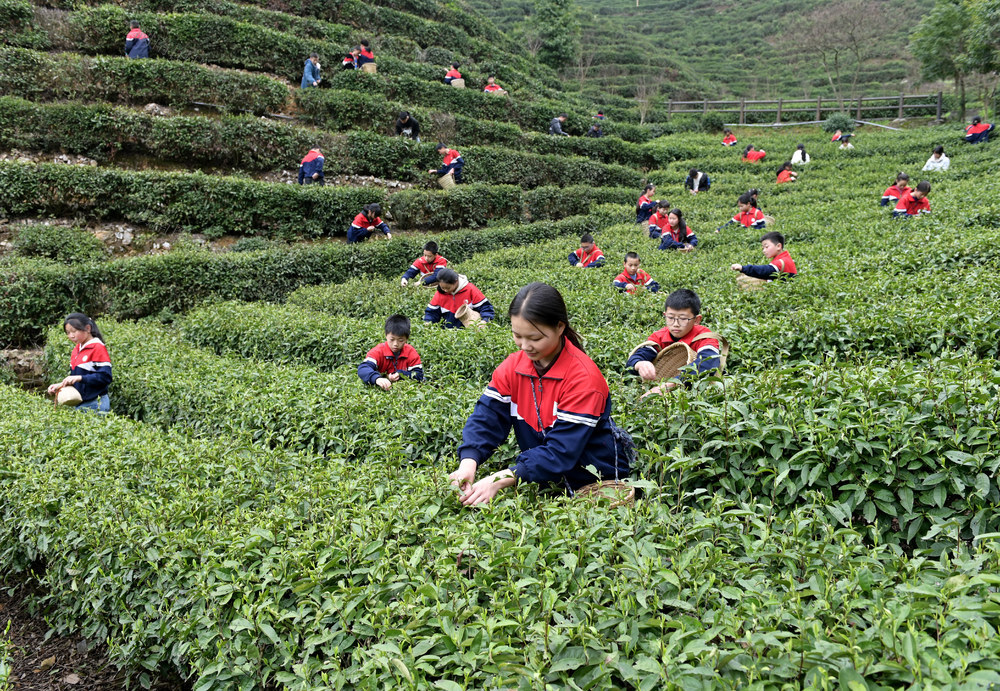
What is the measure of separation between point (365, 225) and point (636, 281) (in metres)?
6.96

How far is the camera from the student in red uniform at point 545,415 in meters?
3.05

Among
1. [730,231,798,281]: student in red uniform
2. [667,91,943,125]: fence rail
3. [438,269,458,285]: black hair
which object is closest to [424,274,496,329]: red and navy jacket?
[438,269,458,285]: black hair

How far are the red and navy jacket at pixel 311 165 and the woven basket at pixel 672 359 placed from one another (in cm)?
1314

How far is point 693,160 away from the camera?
27.4 metres

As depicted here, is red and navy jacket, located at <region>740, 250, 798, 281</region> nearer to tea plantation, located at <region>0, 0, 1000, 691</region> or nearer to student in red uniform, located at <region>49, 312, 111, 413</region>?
tea plantation, located at <region>0, 0, 1000, 691</region>

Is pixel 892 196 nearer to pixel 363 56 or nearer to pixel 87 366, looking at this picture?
pixel 87 366

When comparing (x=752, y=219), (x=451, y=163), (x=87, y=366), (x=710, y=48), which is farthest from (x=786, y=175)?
(x=710, y=48)

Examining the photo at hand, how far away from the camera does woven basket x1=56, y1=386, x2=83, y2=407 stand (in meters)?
6.68

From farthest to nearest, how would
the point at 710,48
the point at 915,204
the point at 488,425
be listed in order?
1. the point at 710,48
2. the point at 915,204
3. the point at 488,425

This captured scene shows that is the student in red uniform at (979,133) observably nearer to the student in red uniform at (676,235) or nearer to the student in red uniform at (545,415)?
the student in red uniform at (676,235)

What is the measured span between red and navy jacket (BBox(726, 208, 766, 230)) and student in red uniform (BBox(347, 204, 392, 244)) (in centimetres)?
820

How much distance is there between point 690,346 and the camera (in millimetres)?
4855

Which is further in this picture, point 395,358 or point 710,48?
point 710,48

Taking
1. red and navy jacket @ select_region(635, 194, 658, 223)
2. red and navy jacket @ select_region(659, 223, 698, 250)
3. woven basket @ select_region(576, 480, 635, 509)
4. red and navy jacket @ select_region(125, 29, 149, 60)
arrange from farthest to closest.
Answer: red and navy jacket @ select_region(635, 194, 658, 223) → red and navy jacket @ select_region(125, 29, 149, 60) → red and navy jacket @ select_region(659, 223, 698, 250) → woven basket @ select_region(576, 480, 635, 509)
